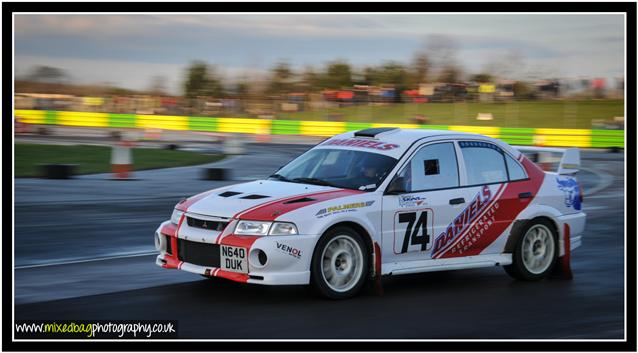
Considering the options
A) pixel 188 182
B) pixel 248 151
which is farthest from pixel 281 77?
pixel 188 182

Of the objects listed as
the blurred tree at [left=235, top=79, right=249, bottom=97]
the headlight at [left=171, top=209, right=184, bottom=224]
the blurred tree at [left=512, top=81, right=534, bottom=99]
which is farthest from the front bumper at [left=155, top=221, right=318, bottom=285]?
the blurred tree at [left=235, top=79, right=249, bottom=97]

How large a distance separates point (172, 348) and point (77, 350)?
2.11 ft

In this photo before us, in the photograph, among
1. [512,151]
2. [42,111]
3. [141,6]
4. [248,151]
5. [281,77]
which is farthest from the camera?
[42,111]

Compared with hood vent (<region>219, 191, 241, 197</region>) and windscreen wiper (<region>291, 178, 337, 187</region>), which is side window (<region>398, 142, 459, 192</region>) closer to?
windscreen wiper (<region>291, 178, 337, 187</region>)

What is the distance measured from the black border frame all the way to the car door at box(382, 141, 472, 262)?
151 cm

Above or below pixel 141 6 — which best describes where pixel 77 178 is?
below

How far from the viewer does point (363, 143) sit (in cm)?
970

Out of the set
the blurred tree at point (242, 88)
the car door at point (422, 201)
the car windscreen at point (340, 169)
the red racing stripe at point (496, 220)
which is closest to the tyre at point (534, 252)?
the red racing stripe at point (496, 220)

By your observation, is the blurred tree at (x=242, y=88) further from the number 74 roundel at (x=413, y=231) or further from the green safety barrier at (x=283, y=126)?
the number 74 roundel at (x=413, y=231)

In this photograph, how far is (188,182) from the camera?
69.6ft

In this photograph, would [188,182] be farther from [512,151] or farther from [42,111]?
[42,111]

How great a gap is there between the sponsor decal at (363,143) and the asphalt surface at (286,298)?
141cm

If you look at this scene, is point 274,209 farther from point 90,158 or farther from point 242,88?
point 242,88

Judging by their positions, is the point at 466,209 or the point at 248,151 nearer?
the point at 466,209
